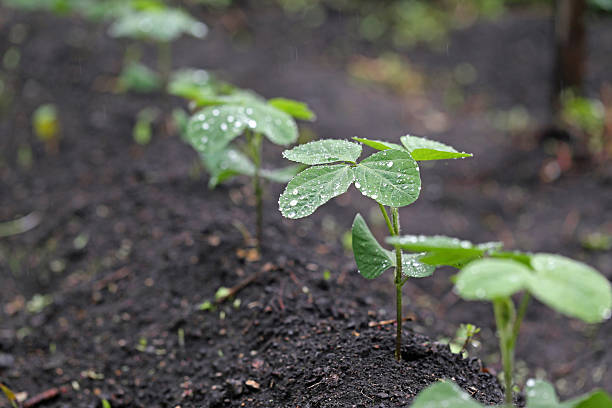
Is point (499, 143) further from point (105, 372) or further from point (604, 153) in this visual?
point (105, 372)

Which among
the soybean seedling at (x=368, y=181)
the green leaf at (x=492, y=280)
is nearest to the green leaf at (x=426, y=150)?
the soybean seedling at (x=368, y=181)

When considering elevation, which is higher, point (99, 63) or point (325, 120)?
point (99, 63)

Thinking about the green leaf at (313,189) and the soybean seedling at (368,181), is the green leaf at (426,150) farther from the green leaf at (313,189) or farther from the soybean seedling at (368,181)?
the green leaf at (313,189)

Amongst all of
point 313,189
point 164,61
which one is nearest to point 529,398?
point 313,189

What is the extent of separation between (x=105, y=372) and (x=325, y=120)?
7.98 feet

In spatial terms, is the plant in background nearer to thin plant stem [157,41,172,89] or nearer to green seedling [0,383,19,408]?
green seedling [0,383,19,408]

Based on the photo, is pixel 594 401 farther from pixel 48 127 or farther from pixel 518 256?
pixel 48 127

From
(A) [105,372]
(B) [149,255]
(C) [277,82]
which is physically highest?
(C) [277,82]

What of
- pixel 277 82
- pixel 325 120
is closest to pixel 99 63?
pixel 277 82

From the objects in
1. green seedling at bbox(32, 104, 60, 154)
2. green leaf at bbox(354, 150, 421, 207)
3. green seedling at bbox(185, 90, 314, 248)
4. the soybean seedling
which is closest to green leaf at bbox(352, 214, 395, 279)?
the soybean seedling

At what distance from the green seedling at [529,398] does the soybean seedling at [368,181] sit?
32 centimetres

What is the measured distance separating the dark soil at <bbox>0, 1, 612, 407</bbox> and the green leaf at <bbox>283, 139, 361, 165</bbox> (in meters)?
0.55

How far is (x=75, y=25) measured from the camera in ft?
13.5

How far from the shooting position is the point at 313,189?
1.17 meters
